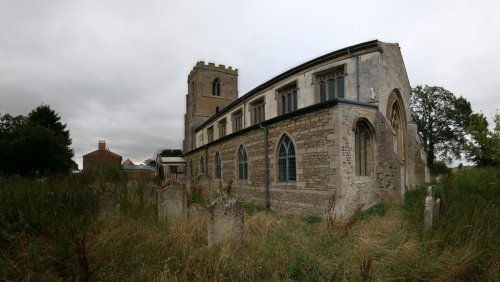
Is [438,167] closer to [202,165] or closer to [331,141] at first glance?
[202,165]

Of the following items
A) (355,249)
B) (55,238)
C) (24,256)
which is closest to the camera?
(24,256)

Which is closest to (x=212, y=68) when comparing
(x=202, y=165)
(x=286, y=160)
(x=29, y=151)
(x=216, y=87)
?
(x=216, y=87)

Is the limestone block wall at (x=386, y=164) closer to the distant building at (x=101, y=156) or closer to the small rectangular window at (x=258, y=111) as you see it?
the small rectangular window at (x=258, y=111)

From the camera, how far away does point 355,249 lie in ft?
15.2

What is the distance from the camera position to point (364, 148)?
1033 cm

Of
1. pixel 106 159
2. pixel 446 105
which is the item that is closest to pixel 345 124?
pixel 446 105

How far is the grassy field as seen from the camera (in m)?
3.40

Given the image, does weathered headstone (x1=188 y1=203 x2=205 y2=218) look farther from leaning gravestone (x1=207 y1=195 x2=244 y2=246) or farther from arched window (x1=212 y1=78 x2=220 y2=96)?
arched window (x1=212 y1=78 x2=220 y2=96)

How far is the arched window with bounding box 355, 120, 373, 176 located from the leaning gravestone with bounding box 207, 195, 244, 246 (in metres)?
6.65

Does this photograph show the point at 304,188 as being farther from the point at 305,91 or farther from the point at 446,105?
the point at 446,105

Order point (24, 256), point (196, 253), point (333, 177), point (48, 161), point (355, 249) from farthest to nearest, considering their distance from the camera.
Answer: point (48, 161), point (333, 177), point (355, 249), point (196, 253), point (24, 256)

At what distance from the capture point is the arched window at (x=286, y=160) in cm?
1023

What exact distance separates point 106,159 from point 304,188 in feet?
141

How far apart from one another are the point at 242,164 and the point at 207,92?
19.3 meters
